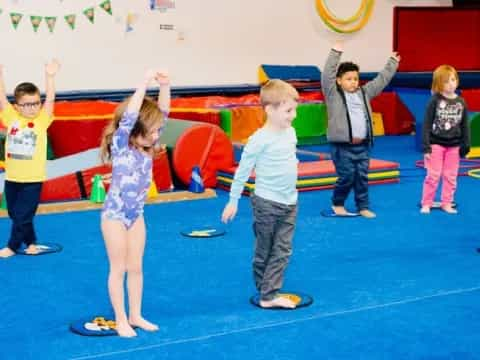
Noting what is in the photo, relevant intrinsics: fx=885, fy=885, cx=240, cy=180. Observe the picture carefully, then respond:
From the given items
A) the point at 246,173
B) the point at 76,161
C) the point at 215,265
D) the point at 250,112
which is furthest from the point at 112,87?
the point at 246,173

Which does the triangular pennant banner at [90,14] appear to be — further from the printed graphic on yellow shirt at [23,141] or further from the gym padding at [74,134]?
the printed graphic on yellow shirt at [23,141]

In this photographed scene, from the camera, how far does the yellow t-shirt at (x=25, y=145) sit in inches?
245

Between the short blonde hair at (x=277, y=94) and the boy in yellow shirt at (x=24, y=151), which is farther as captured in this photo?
the boy in yellow shirt at (x=24, y=151)

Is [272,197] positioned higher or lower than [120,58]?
lower

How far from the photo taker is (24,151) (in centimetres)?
624

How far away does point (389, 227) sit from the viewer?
7.25 metres

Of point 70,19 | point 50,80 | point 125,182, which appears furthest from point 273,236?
point 70,19

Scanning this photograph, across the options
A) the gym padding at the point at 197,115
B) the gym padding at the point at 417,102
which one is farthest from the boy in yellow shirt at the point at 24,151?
the gym padding at the point at 417,102

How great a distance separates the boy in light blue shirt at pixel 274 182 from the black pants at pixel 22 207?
2.00m

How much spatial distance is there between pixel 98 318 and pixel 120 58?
7.89m

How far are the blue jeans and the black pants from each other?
2692 mm

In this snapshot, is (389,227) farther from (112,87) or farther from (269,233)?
(112,87)

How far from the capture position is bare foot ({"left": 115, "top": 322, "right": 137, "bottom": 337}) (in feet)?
14.8

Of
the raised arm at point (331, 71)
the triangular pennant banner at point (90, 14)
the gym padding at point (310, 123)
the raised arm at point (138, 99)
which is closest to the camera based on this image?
the raised arm at point (138, 99)
